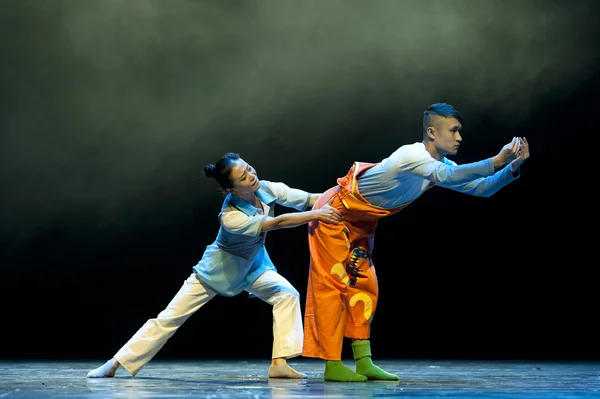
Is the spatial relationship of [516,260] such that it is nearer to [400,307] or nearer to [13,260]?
[400,307]

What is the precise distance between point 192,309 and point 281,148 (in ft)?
7.73

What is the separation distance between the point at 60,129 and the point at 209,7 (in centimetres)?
126

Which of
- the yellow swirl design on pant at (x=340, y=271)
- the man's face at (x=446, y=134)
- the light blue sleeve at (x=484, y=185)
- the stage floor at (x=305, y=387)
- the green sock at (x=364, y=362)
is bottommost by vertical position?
the stage floor at (x=305, y=387)

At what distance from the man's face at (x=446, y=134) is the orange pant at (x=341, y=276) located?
270 mm

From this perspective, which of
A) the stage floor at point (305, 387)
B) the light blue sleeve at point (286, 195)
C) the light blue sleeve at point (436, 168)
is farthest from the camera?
the light blue sleeve at point (286, 195)

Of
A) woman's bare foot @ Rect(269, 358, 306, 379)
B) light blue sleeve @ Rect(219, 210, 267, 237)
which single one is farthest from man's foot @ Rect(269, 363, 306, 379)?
light blue sleeve @ Rect(219, 210, 267, 237)

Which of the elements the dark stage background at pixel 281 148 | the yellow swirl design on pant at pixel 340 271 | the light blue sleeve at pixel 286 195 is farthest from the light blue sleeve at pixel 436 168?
the dark stage background at pixel 281 148

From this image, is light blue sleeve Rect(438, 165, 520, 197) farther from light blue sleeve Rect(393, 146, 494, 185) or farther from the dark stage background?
the dark stage background

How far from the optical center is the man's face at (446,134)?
2.90 meters

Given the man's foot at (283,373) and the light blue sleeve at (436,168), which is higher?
the light blue sleeve at (436,168)

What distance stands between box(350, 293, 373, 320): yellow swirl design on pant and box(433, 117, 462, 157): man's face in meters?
0.60

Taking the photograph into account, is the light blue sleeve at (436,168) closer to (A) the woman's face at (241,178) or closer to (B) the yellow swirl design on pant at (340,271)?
(B) the yellow swirl design on pant at (340,271)

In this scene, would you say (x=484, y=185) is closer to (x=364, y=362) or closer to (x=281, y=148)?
(x=364, y=362)

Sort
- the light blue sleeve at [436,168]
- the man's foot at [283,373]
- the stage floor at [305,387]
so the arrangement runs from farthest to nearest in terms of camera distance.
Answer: the man's foot at [283,373] < the light blue sleeve at [436,168] < the stage floor at [305,387]
